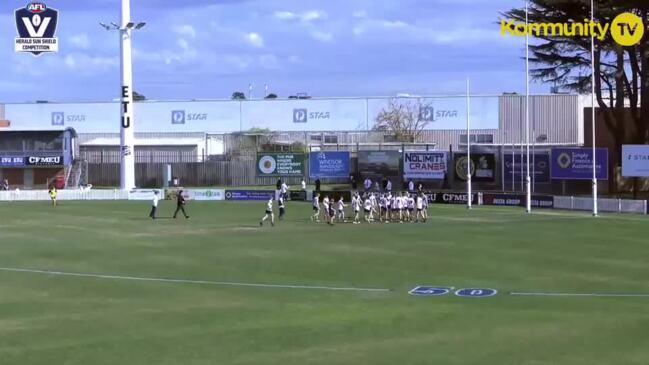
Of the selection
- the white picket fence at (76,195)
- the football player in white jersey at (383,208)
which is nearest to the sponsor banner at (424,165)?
the football player in white jersey at (383,208)

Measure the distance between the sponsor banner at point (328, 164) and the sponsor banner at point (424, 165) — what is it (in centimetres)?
552

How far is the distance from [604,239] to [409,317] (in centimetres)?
1906

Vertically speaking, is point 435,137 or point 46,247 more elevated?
point 435,137

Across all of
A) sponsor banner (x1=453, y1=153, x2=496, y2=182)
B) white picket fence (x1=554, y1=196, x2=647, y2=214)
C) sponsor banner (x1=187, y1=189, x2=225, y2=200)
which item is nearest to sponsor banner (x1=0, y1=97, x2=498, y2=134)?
sponsor banner (x1=453, y1=153, x2=496, y2=182)

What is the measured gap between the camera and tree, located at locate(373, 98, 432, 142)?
94688 millimetres

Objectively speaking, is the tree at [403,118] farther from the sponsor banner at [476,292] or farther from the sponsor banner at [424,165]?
the sponsor banner at [476,292]

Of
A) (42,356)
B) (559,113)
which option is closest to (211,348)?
(42,356)

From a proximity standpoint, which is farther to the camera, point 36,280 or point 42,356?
point 36,280

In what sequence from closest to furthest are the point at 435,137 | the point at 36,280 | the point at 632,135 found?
the point at 36,280
the point at 632,135
the point at 435,137

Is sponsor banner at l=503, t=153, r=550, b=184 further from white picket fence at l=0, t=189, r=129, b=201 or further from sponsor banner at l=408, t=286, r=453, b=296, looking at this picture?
sponsor banner at l=408, t=286, r=453, b=296

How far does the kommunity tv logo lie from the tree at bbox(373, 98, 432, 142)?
1461 inches

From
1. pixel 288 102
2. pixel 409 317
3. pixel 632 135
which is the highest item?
pixel 288 102

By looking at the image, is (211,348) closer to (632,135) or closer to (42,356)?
(42,356)

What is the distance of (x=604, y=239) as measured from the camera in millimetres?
32062
